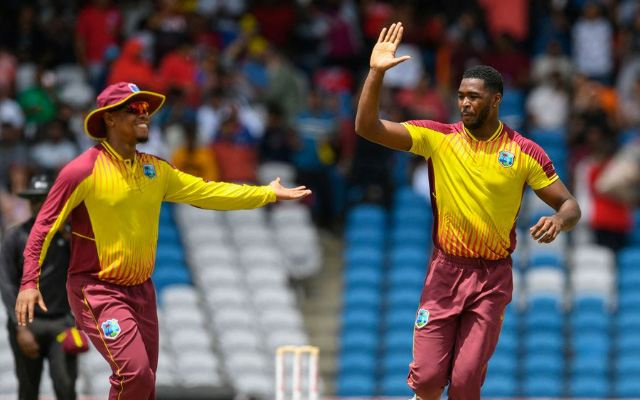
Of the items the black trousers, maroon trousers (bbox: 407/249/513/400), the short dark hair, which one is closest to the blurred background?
the black trousers

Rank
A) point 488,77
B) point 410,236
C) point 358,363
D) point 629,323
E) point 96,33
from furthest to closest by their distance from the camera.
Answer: point 96,33 < point 410,236 < point 629,323 < point 358,363 < point 488,77

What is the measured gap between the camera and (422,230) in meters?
15.6

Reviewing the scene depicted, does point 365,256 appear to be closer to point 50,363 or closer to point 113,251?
point 50,363

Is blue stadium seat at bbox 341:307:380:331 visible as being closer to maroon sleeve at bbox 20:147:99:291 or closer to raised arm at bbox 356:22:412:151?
raised arm at bbox 356:22:412:151

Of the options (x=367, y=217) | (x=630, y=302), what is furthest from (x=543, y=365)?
(x=367, y=217)

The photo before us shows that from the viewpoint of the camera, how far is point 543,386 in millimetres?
14047

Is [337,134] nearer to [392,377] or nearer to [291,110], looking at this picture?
[291,110]

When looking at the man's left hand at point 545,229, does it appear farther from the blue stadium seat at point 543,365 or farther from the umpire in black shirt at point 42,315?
the blue stadium seat at point 543,365

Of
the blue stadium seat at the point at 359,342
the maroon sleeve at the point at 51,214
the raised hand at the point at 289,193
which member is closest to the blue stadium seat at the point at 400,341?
the blue stadium seat at the point at 359,342

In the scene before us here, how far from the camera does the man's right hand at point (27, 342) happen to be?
9.25 metres

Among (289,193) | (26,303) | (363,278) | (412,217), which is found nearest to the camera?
(26,303)

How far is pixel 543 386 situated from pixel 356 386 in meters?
1.92

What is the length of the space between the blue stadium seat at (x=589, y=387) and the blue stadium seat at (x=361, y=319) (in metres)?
2.21

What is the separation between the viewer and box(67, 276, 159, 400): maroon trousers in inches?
316
